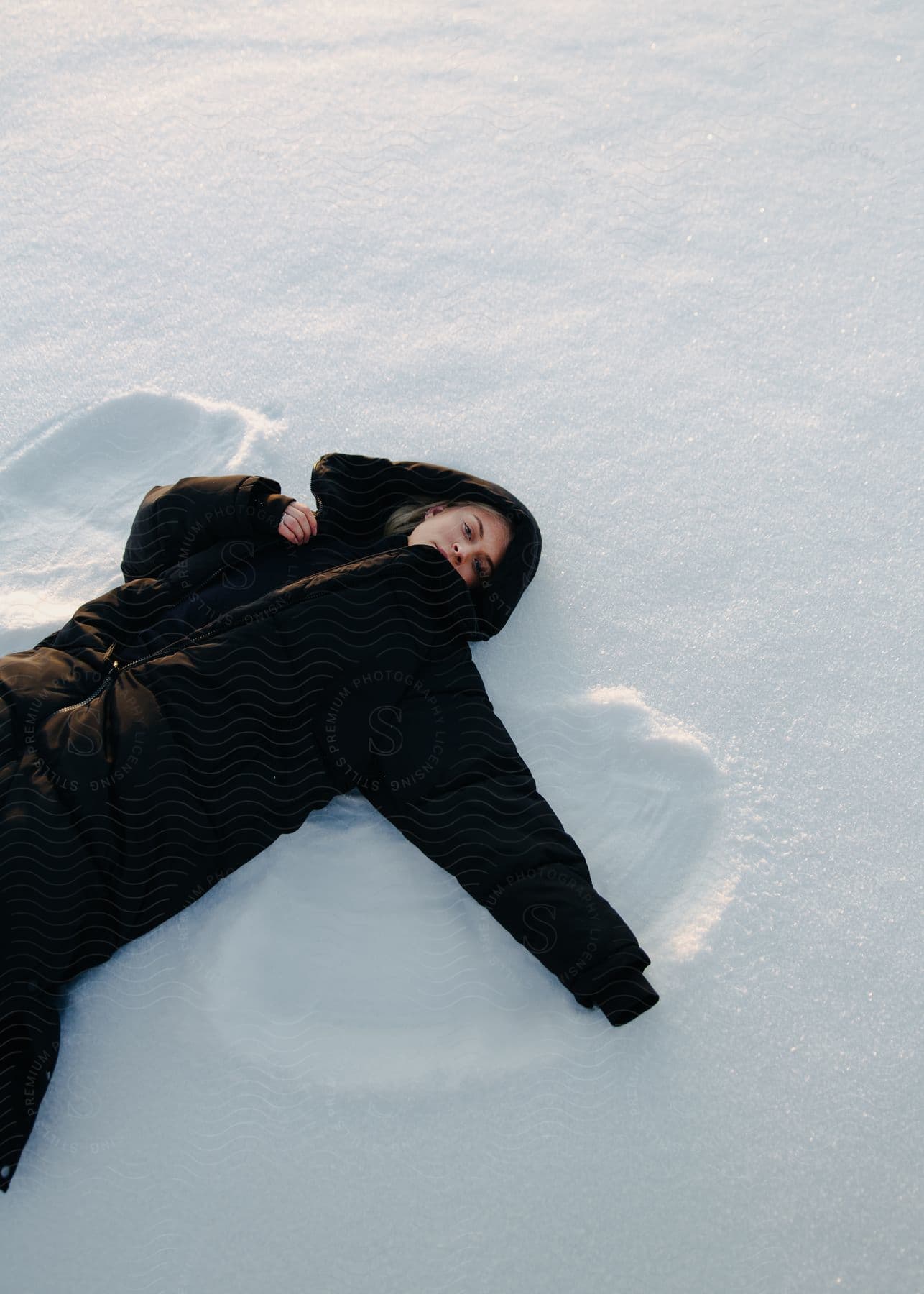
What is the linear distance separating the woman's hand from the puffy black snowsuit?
0.06ft

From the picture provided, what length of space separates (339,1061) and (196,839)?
1.03ft

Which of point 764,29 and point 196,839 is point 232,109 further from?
point 196,839

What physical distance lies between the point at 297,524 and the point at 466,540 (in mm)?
251

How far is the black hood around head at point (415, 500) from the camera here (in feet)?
4.79

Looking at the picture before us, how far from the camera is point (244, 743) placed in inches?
49.9

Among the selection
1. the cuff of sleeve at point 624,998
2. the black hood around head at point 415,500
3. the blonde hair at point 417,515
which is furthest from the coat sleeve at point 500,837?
the blonde hair at point 417,515

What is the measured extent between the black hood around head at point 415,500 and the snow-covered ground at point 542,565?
0.08m

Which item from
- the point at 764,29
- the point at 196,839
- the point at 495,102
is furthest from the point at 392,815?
the point at 764,29

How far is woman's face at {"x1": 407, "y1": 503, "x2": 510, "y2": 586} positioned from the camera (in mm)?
1438

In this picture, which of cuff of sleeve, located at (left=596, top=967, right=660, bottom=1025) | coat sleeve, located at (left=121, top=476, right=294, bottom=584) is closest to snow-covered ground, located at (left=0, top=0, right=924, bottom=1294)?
cuff of sleeve, located at (left=596, top=967, right=660, bottom=1025)

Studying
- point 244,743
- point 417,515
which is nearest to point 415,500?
point 417,515

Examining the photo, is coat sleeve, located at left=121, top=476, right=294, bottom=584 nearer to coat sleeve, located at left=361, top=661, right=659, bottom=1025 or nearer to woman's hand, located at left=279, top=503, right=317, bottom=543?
woman's hand, located at left=279, top=503, right=317, bottom=543

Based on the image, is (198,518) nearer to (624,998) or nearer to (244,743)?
(244,743)

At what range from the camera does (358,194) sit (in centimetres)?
200
